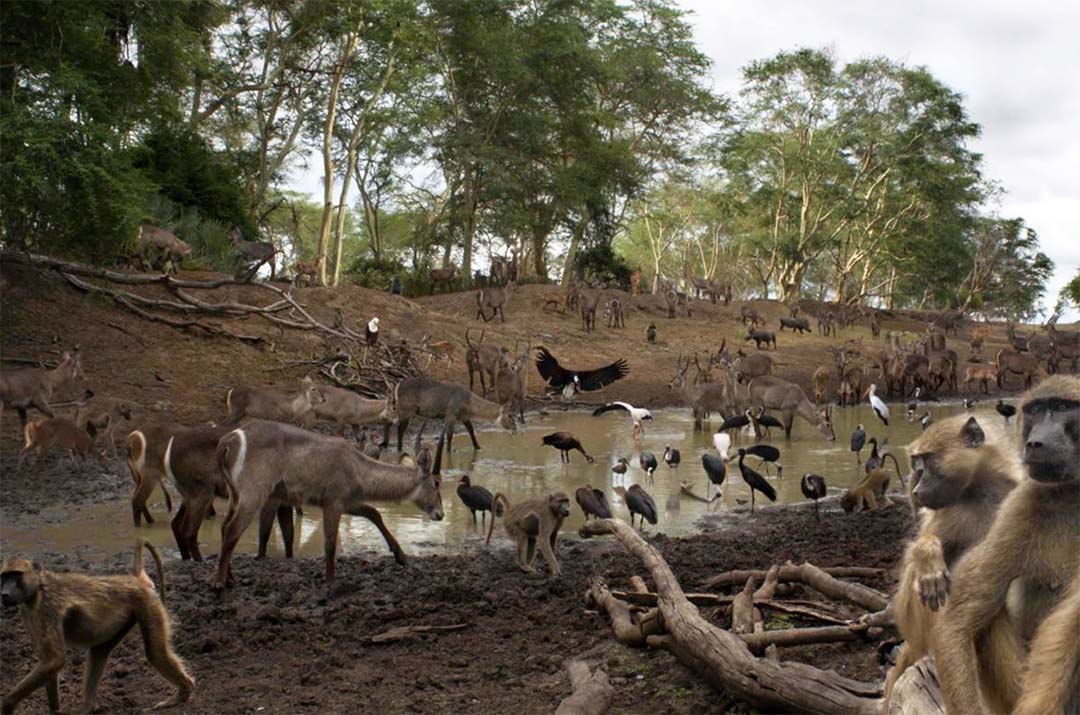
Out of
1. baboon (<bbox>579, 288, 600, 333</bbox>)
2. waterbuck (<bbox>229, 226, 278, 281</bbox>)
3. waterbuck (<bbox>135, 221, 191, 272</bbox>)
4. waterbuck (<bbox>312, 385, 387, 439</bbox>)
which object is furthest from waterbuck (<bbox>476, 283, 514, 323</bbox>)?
waterbuck (<bbox>312, 385, 387, 439</bbox>)

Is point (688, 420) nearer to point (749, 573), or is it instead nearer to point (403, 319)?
point (403, 319)

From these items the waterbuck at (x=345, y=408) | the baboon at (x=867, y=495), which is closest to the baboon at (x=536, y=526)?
the baboon at (x=867, y=495)

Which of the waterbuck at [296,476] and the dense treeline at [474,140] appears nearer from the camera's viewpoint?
the waterbuck at [296,476]

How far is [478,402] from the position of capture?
55.3 feet

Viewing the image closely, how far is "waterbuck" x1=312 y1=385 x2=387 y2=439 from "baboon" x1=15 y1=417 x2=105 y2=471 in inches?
125

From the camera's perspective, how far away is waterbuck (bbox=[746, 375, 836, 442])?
19.1 metres

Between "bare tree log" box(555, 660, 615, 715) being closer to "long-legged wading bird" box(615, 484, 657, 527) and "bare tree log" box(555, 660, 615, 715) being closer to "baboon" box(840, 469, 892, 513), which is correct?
"long-legged wading bird" box(615, 484, 657, 527)

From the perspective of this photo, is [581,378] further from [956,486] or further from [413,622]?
[956,486]

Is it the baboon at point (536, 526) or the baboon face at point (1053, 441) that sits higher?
the baboon face at point (1053, 441)

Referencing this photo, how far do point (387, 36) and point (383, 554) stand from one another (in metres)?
22.7

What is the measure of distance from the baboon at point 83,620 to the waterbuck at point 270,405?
359 inches

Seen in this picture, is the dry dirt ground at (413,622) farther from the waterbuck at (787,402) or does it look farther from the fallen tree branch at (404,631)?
the waterbuck at (787,402)

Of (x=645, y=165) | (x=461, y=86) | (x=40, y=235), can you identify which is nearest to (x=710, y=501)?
(x=40, y=235)

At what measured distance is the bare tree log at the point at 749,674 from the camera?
474 cm
